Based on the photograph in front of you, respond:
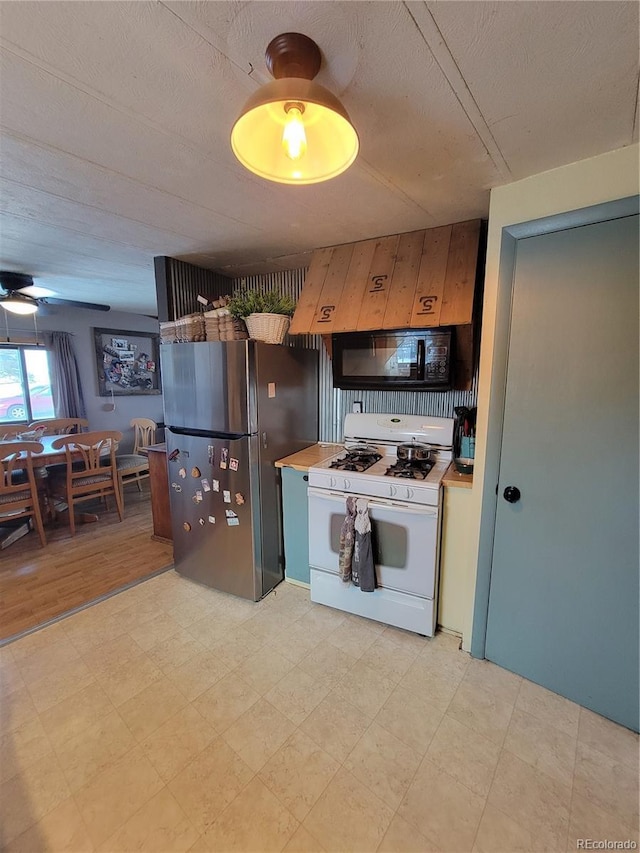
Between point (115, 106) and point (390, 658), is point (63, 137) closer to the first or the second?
point (115, 106)

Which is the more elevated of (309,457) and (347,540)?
(309,457)

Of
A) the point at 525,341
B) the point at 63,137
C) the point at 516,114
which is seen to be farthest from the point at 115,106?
the point at 525,341

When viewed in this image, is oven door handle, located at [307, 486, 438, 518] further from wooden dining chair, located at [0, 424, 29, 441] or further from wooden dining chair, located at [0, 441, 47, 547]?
wooden dining chair, located at [0, 424, 29, 441]

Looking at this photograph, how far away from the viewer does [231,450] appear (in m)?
2.35

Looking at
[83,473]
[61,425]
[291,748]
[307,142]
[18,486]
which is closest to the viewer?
[307,142]

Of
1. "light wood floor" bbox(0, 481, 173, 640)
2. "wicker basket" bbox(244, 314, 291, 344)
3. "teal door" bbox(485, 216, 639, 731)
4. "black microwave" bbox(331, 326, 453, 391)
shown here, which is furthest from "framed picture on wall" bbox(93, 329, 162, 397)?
"teal door" bbox(485, 216, 639, 731)

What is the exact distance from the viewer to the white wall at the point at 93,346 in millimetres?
4762

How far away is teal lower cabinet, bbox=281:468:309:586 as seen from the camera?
2516mm

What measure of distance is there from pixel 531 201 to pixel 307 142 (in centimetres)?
118

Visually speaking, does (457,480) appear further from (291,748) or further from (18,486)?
(18,486)

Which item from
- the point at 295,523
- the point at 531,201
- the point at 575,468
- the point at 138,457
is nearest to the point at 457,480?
the point at 575,468

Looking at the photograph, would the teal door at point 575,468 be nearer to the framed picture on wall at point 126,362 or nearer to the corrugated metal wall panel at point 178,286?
the corrugated metal wall panel at point 178,286

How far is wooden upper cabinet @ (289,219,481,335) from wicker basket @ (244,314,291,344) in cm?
9

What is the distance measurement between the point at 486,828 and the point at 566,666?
0.81m
